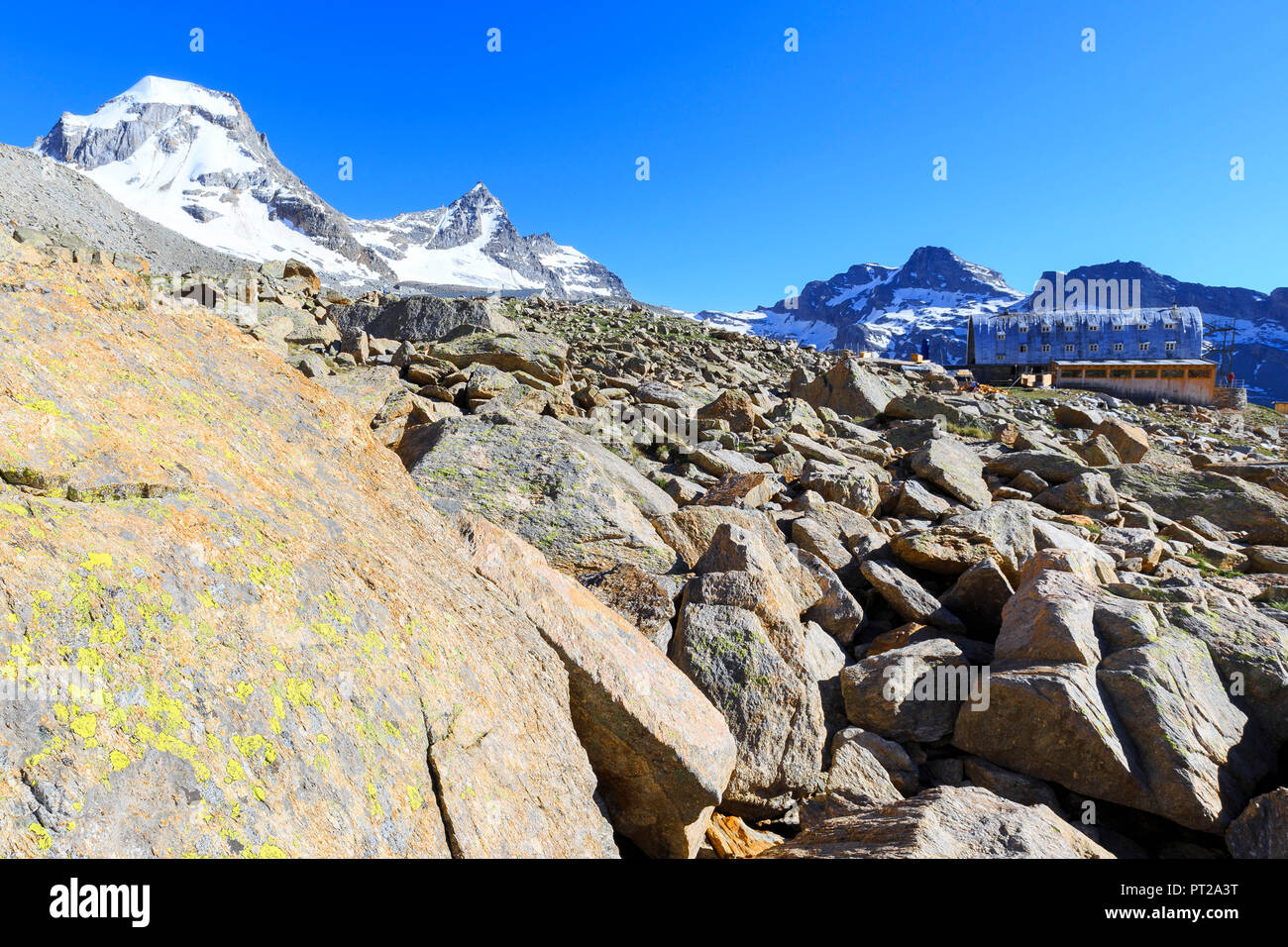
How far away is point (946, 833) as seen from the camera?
13.8 ft

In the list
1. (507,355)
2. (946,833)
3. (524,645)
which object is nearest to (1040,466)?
(507,355)

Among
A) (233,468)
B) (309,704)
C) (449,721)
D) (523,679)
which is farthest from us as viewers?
(523,679)

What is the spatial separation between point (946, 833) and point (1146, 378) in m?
92.4

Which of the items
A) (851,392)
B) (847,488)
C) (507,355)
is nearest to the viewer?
(847,488)

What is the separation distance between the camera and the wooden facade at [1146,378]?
69463 millimetres

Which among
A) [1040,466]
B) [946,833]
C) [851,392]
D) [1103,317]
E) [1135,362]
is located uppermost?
[1103,317]

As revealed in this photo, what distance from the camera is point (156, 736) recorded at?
2363 mm

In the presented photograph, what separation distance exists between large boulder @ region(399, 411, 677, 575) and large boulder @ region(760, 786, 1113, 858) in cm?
353

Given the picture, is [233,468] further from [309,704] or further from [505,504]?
[505,504]

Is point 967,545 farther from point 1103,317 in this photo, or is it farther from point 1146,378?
point 1103,317

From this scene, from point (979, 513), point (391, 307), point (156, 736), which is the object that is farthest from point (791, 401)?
point (156, 736)

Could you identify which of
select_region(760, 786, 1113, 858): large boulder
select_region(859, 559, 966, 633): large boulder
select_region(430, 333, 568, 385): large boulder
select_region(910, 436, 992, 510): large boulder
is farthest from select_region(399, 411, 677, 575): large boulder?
select_region(430, 333, 568, 385): large boulder
